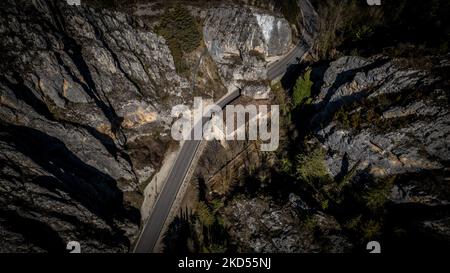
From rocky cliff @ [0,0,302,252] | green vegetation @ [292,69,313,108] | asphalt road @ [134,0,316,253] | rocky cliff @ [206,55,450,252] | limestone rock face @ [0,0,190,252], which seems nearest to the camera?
rocky cliff @ [206,55,450,252]

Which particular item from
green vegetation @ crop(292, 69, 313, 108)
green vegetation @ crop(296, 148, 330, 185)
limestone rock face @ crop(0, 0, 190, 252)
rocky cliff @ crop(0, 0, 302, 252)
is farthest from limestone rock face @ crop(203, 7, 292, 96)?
green vegetation @ crop(296, 148, 330, 185)

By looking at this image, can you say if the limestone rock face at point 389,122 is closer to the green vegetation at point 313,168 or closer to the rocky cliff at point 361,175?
the rocky cliff at point 361,175

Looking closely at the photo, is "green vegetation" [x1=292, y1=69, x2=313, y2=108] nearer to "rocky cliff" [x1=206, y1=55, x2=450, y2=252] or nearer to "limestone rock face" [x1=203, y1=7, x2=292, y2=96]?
"rocky cliff" [x1=206, y1=55, x2=450, y2=252]

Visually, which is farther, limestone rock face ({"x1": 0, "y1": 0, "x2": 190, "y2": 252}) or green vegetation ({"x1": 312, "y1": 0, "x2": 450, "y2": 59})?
Answer: green vegetation ({"x1": 312, "y1": 0, "x2": 450, "y2": 59})

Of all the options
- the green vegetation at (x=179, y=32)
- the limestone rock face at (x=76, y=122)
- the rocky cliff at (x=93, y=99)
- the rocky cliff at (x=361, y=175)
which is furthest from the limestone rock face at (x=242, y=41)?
the rocky cliff at (x=361, y=175)

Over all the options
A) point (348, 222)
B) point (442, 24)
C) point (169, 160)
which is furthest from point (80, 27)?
point (442, 24)

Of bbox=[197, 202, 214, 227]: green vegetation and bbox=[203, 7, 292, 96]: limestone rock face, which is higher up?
bbox=[203, 7, 292, 96]: limestone rock face

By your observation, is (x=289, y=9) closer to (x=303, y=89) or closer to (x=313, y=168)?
(x=303, y=89)

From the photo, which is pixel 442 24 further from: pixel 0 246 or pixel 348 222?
pixel 0 246
